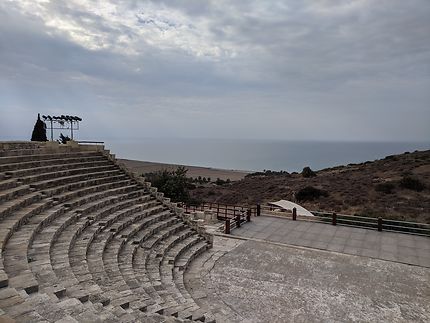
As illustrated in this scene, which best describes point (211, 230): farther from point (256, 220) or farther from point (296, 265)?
point (296, 265)

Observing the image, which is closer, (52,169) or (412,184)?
(52,169)

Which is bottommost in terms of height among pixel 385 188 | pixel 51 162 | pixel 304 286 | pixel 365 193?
pixel 304 286

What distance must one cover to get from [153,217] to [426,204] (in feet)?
70.3

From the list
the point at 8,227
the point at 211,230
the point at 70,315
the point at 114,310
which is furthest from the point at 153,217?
the point at 70,315

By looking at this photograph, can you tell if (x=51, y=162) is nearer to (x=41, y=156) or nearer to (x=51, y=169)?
(x=41, y=156)

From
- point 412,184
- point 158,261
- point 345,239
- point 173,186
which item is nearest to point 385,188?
point 412,184

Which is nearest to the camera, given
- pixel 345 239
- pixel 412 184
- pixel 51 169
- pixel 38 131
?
pixel 51 169

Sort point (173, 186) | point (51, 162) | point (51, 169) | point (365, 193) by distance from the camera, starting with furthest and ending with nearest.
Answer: point (365, 193)
point (173, 186)
point (51, 162)
point (51, 169)

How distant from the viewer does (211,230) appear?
52.3 ft

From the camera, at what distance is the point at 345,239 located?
1466cm

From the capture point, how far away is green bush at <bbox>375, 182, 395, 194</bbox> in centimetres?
2833

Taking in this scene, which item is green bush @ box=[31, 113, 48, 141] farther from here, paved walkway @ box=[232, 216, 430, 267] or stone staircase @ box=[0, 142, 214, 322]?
paved walkway @ box=[232, 216, 430, 267]

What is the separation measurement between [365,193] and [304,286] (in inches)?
835

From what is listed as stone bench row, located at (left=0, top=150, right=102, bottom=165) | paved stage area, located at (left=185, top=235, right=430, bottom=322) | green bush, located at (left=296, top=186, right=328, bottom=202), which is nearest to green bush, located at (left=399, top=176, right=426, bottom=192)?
green bush, located at (left=296, top=186, right=328, bottom=202)
